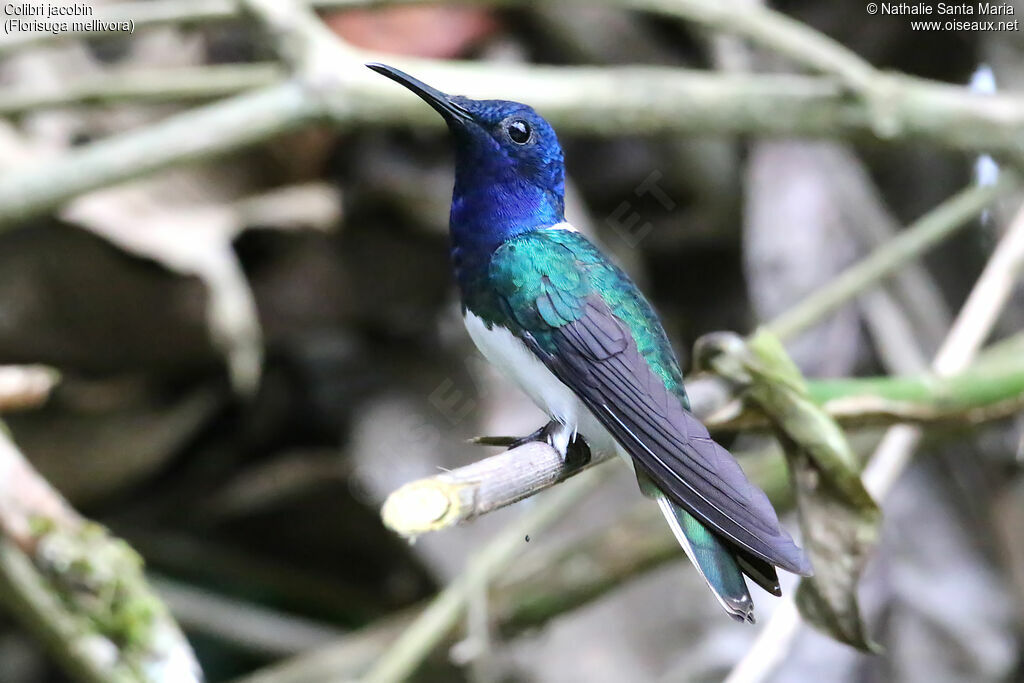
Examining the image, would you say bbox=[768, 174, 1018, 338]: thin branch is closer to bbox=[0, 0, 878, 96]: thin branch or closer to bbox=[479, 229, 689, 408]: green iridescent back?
bbox=[0, 0, 878, 96]: thin branch

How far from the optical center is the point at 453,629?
8.90 ft

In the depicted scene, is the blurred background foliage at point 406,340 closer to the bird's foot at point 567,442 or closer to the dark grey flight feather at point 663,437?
the bird's foot at point 567,442

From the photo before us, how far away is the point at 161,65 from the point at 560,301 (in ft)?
9.05

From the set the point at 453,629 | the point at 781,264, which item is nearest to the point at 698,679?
the point at 453,629

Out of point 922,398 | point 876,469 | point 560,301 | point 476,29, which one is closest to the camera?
point 560,301

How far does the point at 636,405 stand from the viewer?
53.8 inches

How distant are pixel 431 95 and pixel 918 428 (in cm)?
116

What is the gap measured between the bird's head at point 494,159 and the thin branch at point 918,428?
2.85ft

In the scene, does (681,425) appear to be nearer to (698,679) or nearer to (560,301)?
(560,301)

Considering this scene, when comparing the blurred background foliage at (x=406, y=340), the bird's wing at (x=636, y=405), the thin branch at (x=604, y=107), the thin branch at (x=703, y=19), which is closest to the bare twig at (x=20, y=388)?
the thin branch at (x=604, y=107)

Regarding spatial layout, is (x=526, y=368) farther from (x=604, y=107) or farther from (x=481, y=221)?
(x=604, y=107)

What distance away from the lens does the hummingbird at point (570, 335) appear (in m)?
1.27

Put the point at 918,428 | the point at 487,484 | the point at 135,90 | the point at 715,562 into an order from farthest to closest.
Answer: the point at 135,90 → the point at 918,428 → the point at 715,562 → the point at 487,484

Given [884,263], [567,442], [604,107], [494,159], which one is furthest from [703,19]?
[567,442]
